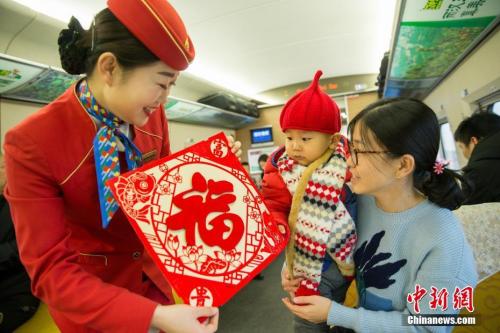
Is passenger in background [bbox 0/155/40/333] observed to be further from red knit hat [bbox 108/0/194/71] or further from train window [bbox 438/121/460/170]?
train window [bbox 438/121/460/170]

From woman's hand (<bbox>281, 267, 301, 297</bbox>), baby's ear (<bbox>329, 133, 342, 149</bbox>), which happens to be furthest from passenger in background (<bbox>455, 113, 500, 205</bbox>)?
woman's hand (<bbox>281, 267, 301, 297</bbox>)

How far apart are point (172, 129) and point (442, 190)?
5.52 metres

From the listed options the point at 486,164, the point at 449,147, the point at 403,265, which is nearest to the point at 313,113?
the point at 403,265

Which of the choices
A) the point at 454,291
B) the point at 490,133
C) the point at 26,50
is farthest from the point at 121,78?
the point at 26,50

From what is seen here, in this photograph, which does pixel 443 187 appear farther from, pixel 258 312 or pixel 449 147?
pixel 449 147

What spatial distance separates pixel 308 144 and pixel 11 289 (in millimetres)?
2203

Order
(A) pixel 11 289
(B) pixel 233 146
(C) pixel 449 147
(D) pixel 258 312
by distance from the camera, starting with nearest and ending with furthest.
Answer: (B) pixel 233 146 → (A) pixel 11 289 → (D) pixel 258 312 → (C) pixel 449 147

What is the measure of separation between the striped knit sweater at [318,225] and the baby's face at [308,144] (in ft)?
0.18

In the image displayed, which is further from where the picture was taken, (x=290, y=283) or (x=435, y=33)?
(x=435, y=33)

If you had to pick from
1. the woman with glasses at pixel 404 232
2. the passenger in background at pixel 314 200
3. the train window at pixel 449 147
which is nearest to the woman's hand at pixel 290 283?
the passenger in background at pixel 314 200

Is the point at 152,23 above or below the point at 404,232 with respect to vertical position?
above

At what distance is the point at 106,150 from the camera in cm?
90

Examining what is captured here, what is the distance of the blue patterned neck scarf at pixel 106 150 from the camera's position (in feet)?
2.87

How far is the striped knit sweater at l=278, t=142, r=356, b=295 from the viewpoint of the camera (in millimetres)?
1230
